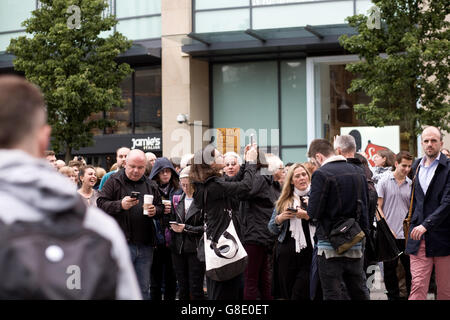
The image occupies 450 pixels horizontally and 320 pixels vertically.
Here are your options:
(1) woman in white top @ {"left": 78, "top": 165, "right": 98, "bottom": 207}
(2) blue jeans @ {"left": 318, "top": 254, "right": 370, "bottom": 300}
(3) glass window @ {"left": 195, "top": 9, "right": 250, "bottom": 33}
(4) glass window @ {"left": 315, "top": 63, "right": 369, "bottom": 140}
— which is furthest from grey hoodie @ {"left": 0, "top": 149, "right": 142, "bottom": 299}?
(4) glass window @ {"left": 315, "top": 63, "right": 369, "bottom": 140}

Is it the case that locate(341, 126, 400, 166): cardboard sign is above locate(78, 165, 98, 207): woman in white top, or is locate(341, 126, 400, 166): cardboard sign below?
above

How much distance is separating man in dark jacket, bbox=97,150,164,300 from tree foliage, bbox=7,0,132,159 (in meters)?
12.7

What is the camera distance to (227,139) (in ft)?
46.5

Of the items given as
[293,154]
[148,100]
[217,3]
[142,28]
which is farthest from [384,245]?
[148,100]

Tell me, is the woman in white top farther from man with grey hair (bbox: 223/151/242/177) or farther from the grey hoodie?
the grey hoodie

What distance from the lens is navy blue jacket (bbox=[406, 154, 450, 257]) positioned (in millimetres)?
7500

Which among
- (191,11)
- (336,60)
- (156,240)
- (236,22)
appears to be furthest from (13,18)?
(156,240)

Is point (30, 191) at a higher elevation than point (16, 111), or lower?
lower

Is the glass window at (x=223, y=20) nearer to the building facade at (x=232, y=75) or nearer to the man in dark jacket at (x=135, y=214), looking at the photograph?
the building facade at (x=232, y=75)

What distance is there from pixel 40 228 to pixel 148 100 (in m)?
25.0

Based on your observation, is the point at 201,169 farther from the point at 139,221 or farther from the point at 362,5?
the point at 362,5

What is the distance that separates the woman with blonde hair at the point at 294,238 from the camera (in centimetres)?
831

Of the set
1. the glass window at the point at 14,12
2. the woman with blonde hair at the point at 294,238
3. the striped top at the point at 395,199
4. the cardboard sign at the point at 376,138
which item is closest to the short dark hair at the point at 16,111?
the woman with blonde hair at the point at 294,238

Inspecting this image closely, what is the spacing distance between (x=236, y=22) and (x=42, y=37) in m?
6.65
